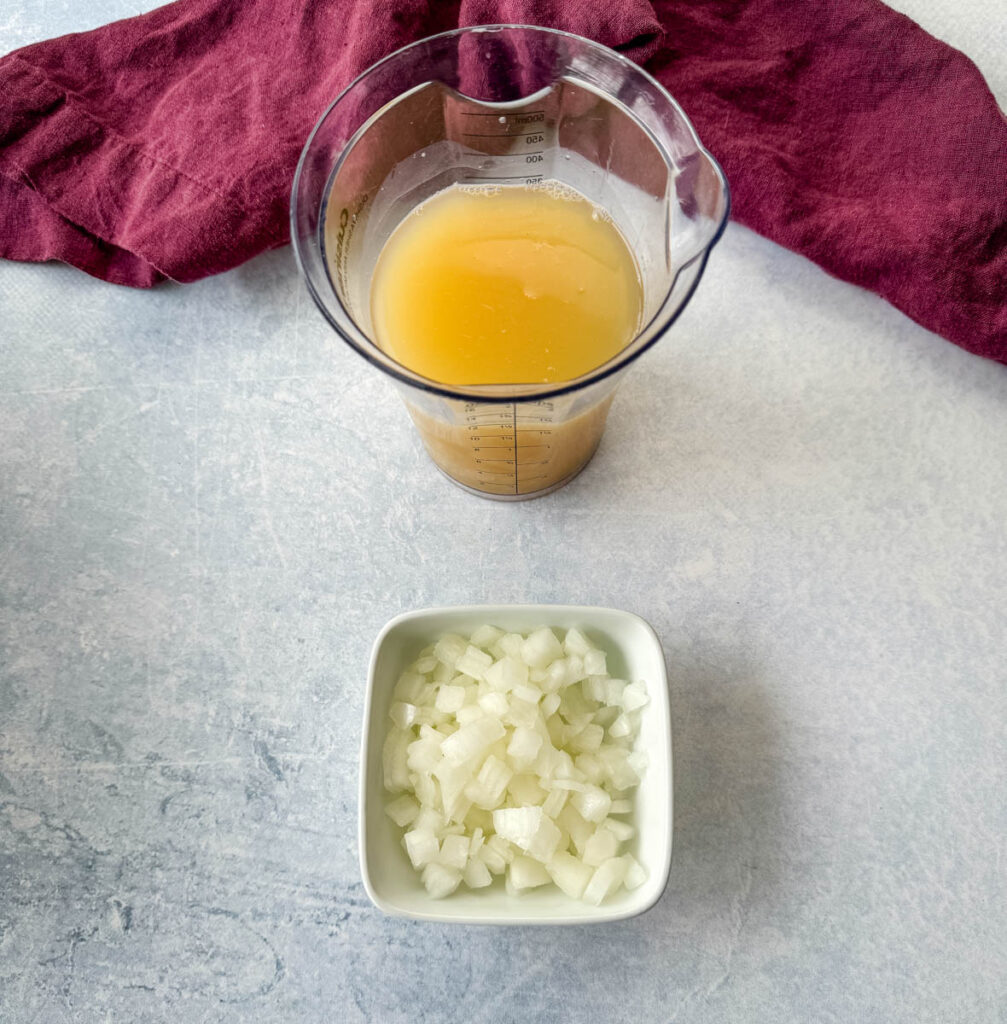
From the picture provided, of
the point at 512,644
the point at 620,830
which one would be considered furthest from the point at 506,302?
the point at 620,830

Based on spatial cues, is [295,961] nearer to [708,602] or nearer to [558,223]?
[708,602]

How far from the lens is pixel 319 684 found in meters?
1.28

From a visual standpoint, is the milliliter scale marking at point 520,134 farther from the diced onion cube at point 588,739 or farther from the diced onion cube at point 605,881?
the diced onion cube at point 605,881

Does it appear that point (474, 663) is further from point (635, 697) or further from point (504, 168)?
point (504, 168)

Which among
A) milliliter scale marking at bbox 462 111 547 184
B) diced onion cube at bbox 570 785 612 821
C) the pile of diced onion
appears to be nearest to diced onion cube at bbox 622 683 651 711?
the pile of diced onion

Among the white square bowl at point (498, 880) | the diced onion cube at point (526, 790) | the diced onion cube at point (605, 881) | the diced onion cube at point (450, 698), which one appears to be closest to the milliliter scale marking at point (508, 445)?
the white square bowl at point (498, 880)

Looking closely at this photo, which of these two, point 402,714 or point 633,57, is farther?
point 633,57

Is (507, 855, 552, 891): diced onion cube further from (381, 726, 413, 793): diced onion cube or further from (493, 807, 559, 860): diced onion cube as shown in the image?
(381, 726, 413, 793): diced onion cube

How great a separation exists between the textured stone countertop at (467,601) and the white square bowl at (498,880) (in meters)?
0.11

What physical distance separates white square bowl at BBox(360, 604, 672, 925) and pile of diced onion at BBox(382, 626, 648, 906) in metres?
0.01

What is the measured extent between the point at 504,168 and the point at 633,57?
0.32 m

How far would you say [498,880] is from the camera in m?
1.12

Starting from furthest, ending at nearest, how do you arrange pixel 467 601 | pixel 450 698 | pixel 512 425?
pixel 467 601 < pixel 450 698 < pixel 512 425

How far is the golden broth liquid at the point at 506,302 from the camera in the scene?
1083 millimetres
